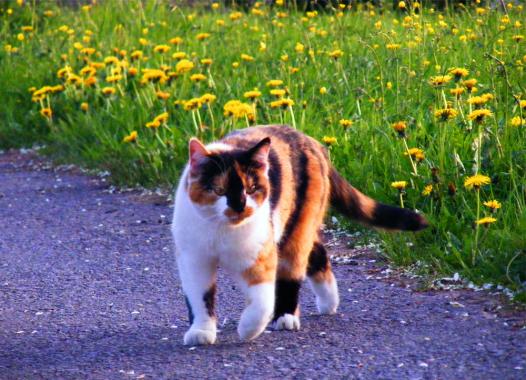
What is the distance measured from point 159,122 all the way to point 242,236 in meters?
3.07

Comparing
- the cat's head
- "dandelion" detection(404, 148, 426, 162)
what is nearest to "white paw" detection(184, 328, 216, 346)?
A: the cat's head

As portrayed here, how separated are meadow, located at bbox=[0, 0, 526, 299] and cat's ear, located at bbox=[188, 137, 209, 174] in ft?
4.27

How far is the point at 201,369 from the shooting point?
3.66 meters

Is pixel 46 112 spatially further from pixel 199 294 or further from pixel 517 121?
pixel 199 294

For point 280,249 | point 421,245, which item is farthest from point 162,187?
point 280,249

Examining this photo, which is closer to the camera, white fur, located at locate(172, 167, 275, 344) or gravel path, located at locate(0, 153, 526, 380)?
gravel path, located at locate(0, 153, 526, 380)

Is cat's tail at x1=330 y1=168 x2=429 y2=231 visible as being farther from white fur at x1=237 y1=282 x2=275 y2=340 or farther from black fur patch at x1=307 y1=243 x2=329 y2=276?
white fur at x1=237 y1=282 x2=275 y2=340

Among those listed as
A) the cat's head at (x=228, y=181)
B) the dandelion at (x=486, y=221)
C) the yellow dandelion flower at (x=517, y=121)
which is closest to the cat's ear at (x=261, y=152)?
the cat's head at (x=228, y=181)

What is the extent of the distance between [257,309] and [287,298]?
365 millimetres

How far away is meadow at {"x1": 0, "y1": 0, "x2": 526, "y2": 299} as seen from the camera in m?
4.99

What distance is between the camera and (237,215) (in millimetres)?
3781

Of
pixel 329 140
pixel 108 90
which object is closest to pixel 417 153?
pixel 329 140

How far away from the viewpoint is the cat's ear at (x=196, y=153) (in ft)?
12.7

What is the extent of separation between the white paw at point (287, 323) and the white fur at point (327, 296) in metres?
0.25
